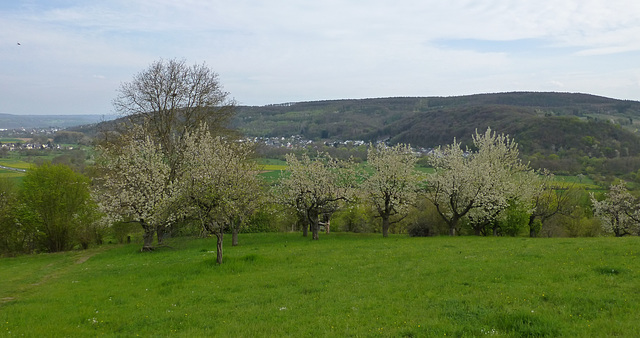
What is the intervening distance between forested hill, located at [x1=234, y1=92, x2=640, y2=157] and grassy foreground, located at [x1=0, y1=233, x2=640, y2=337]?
42.4 metres

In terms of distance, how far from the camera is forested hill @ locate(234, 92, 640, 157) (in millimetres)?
102938

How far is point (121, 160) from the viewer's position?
30453 mm

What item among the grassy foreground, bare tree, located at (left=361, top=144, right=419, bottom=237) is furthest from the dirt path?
bare tree, located at (left=361, top=144, right=419, bottom=237)

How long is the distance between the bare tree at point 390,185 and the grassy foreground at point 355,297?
495 inches

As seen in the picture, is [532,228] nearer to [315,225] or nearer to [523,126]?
[315,225]

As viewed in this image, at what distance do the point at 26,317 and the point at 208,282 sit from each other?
21.2 ft

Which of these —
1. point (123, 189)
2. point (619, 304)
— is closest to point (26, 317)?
point (123, 189)

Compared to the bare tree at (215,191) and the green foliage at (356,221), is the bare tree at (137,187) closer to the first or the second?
the bare tree at (215,191)

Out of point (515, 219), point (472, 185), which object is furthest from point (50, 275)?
point (515, 219)

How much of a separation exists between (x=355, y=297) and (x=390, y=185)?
71.6 feet

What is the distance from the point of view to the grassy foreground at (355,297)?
932 cm

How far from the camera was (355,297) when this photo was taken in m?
12.3

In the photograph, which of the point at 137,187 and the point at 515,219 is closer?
the point at 137,187

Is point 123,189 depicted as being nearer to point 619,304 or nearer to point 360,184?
point 360,184
